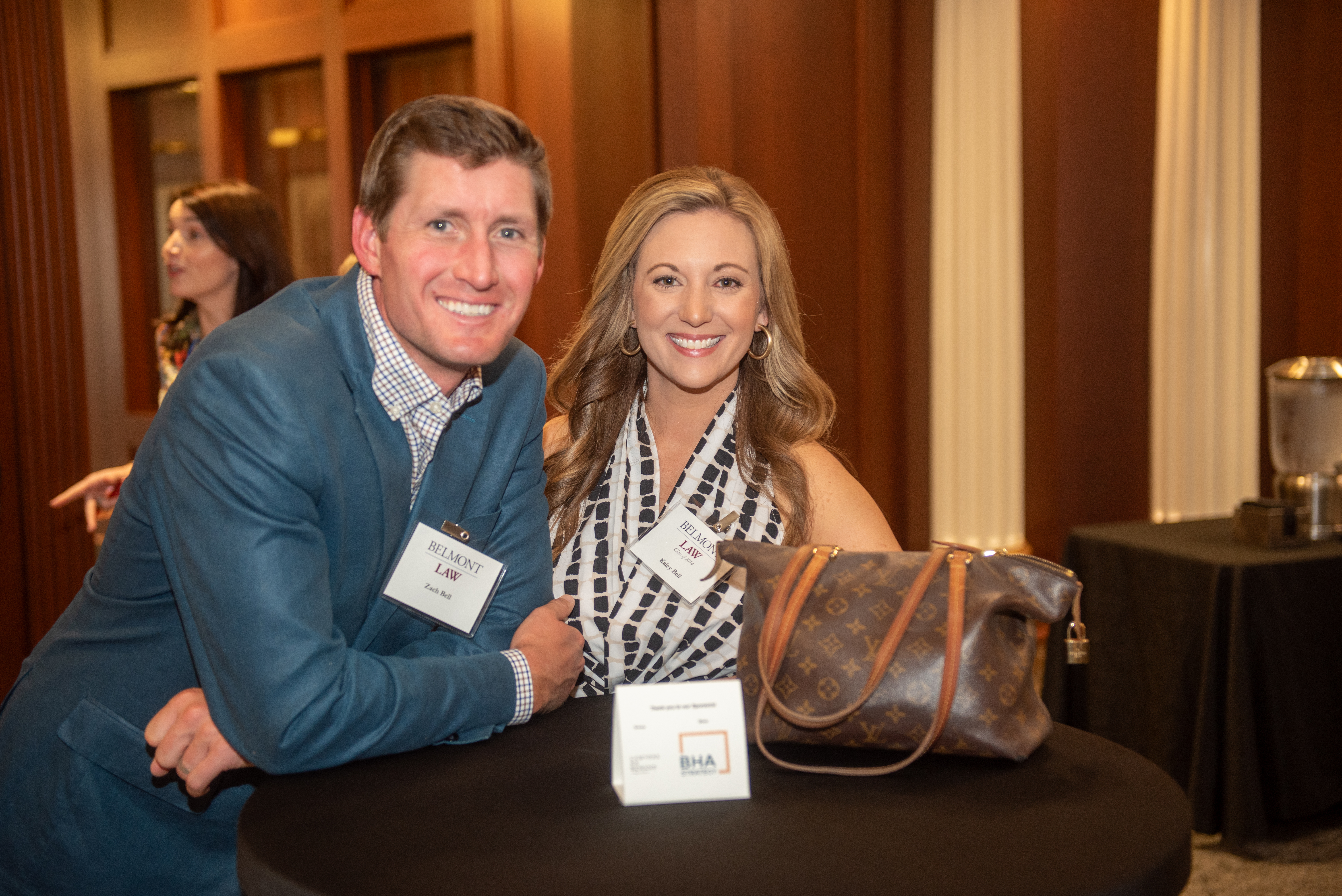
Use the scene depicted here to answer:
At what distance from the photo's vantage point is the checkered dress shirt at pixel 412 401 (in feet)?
4.51

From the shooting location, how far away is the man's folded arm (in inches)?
46.3

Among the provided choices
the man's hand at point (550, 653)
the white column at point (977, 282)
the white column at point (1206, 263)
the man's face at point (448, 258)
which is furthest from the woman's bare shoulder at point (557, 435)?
the white column at point (1206, 263)

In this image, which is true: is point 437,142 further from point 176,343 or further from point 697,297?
point 176,343

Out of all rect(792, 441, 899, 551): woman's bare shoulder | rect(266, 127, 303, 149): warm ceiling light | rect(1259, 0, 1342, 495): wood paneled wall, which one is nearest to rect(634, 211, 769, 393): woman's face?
rect(792, 441, 899, 551): woman's bare shoulder

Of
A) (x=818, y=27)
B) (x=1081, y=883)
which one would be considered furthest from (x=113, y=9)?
(x=1081, y=883)

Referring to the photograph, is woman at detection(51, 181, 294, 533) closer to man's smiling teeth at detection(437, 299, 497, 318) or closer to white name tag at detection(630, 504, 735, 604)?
white name tag at detection(630, 504, 735, 604)

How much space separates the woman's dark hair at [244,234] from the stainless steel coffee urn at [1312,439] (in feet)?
10.5

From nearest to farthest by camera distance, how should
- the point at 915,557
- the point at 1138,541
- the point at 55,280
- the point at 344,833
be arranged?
the point at 344,833 → the point at 915,557 → the point at 1138,541 → the point at 55,280

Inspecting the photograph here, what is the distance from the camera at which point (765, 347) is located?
213 cm

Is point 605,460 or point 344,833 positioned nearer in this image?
point 344,833

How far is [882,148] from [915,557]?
12.1 ft

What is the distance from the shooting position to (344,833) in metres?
1.09

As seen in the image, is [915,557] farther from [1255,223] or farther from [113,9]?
[113,9]

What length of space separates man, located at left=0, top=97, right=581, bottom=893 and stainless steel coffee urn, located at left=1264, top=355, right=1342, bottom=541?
2.61 metres
